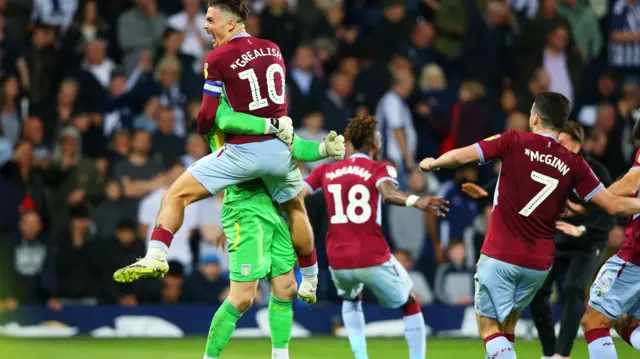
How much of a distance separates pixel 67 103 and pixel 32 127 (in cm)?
63

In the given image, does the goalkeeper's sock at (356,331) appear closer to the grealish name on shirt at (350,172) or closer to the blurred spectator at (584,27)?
the grealish name on shirt at (350,172)

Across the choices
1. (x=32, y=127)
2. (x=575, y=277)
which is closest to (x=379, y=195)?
(x=575, y=277)

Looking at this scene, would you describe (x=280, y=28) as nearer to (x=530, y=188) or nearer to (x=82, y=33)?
(x=82, y=33)

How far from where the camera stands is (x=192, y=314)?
13.2 meters

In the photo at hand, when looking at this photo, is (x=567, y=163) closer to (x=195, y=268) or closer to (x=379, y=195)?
(x=379, y=195)

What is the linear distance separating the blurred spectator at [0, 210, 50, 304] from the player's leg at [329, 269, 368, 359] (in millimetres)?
4797

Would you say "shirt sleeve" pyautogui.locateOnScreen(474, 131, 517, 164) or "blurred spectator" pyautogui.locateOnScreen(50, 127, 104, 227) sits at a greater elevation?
"shirt sleeve" pyautogui.locateOnScreen(474, 131, 517, 164)

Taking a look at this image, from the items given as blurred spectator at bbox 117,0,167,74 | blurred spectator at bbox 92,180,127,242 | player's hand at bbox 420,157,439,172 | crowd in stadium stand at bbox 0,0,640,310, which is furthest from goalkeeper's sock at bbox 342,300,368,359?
blurred spectator at bbox 117,0,167,74

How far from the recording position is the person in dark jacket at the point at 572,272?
9773mm

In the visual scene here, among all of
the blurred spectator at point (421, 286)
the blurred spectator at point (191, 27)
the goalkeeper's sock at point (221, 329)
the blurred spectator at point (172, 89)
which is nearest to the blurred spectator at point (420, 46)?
the blurred spectator at point (191, 27)

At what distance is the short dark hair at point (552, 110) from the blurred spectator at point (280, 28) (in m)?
7.66

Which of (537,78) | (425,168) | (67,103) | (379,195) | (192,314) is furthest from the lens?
(537,78)

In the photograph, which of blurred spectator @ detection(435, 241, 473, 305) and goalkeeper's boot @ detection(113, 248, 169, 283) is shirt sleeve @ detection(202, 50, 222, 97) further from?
blurred spectator @ detection(435, 241, 473, 305)

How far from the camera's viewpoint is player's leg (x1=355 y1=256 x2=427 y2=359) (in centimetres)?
952
